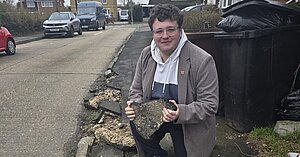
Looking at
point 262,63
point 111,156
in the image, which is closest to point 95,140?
point 111,156

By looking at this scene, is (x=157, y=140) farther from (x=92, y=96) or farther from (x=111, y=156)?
(x=92, y=96)

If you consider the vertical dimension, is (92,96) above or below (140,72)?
below

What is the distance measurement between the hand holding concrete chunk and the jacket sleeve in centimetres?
19

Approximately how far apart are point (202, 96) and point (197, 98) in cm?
5

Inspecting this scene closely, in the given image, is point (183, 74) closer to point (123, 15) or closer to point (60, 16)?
point (60, 16)

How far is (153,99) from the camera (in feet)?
7.70

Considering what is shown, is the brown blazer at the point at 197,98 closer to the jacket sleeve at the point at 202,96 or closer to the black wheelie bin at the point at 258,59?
the jacket sleeve at the point at 202,96

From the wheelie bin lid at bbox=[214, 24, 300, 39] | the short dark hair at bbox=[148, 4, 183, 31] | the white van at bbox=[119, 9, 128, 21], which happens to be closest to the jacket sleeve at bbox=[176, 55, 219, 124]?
the short dark hair at bbox=[148, 4, 183, 31]

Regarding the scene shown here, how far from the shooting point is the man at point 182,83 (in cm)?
210

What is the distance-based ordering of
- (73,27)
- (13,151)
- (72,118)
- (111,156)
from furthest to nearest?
1. (73,27)
2. (72,118)
3. (13,151)
4. (111,156)

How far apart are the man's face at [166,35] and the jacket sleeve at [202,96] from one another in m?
0.22

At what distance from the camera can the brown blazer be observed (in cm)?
209

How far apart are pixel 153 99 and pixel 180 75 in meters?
0.33

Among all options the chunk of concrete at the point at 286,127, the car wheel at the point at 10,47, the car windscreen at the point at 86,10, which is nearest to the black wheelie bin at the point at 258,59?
the chunk of concrete at the point at 286,127
